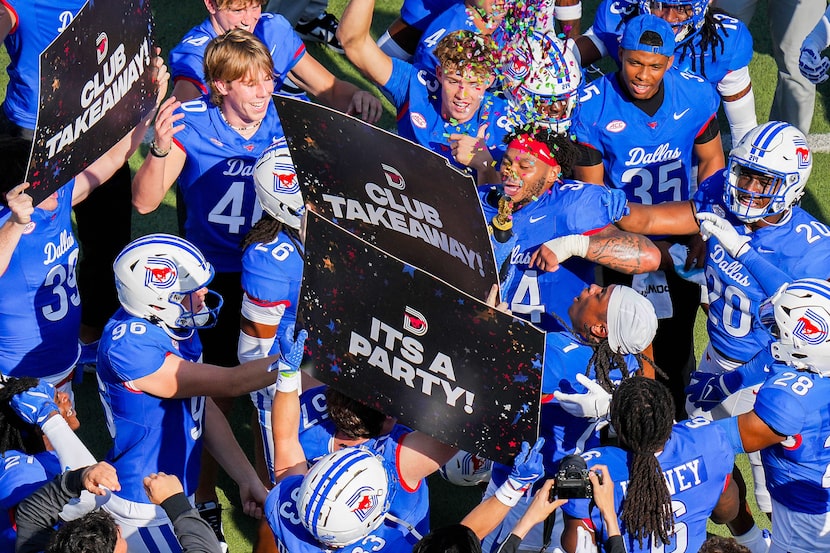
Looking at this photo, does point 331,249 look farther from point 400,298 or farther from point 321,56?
point 321,56

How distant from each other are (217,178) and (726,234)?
266cm

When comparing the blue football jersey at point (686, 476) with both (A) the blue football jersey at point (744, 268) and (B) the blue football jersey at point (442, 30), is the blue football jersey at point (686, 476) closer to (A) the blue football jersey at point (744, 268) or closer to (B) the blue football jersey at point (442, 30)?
(A) the blue football jersey at point (744, 268)

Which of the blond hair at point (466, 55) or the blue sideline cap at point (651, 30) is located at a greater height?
the blue sideline cap at point (651, 30)

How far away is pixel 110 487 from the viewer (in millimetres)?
4473

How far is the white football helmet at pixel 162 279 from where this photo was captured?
4.80 metres

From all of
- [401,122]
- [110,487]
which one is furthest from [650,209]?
[110,487]

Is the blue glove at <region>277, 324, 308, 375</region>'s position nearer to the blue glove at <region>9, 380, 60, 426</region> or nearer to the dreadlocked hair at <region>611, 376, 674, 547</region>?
the blue glove at <region>9, 380, 60, 426</region>

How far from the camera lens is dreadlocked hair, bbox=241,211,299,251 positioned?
546cm

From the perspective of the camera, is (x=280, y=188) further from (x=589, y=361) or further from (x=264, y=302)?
(x=589, y=361)

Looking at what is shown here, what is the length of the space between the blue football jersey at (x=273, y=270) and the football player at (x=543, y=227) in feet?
3.31

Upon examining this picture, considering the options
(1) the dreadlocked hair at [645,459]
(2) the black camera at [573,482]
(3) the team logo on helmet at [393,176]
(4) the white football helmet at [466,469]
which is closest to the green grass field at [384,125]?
(4) the white football helmet at [466,469]

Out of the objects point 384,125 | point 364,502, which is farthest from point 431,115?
point 364,502

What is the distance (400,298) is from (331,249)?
32 centimetres

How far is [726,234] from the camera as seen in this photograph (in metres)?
5.49
